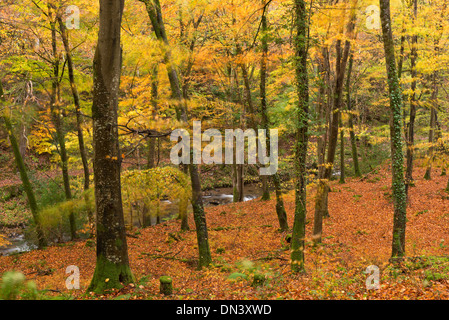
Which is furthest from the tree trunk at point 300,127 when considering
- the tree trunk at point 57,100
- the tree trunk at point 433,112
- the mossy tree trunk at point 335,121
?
the tree trunk at point 433,112

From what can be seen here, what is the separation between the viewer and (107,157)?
595cm

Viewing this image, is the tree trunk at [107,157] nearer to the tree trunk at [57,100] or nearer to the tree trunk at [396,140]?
the tree trunk at [57,100]

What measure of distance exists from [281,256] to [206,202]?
13.9m

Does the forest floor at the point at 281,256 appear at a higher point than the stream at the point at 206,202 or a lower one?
higher

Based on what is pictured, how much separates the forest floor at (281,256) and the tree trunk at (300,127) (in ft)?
2.40

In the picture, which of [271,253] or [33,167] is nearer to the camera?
[271,253]

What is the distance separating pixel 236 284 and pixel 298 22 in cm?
611

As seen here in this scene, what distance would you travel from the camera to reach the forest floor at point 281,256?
224 inches

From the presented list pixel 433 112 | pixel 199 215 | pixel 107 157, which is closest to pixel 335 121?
pixel 199 215

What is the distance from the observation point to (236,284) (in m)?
6.64

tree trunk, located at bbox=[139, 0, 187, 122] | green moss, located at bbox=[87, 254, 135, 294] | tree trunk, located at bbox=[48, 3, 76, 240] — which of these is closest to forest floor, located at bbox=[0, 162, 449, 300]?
green moss, located at bbox=[87, 254, 135, 294]

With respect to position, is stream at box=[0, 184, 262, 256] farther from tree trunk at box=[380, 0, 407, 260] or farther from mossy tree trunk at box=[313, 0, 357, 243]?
tree trunk at box=[380, 0, 407, 260]
